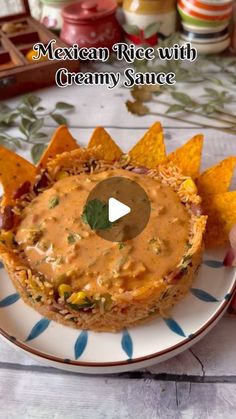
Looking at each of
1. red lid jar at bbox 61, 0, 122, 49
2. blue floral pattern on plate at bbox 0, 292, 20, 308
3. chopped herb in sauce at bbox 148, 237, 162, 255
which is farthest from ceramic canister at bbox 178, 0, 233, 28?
blue floral pattern on plate at bbox 0, 292, 20, 308

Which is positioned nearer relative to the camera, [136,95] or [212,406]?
[212,406]

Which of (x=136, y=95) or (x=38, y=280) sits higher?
(x=38, y=280)

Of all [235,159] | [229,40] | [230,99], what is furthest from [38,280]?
[229,40]

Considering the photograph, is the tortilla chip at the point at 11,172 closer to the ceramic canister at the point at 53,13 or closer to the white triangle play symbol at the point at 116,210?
the white triangle play symbol at the point at 116,210

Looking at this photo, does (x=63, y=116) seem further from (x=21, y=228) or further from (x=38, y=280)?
(x=38, y=280)

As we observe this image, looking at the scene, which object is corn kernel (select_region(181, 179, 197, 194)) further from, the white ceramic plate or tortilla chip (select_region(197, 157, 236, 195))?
the white ceramic plate

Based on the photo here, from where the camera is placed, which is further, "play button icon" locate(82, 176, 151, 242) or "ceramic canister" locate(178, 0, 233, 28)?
"ceramic canister" locate(178, 0, 233, 28)
